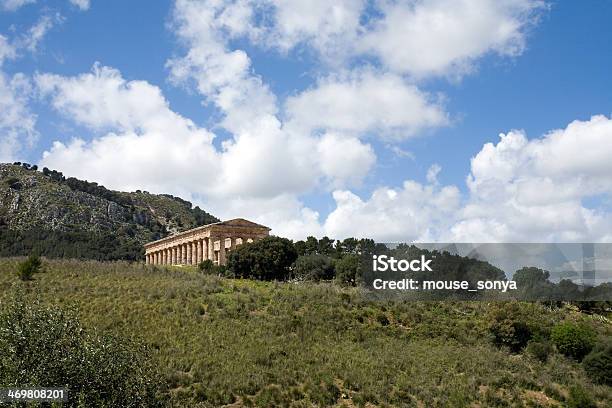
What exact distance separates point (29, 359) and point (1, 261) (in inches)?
1496

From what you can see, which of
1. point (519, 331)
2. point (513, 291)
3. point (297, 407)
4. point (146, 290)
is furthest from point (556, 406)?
point (146, 290)

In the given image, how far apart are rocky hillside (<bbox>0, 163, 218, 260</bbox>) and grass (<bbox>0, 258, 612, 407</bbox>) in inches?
2401

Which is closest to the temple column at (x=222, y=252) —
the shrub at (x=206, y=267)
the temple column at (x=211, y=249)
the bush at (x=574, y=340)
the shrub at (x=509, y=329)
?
the temple column at (x=211, y=249)

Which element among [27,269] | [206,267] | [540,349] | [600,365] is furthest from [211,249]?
[600,365]

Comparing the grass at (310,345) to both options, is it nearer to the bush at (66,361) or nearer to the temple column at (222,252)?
the bush at (66,361)

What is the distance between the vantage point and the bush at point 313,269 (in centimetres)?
6619

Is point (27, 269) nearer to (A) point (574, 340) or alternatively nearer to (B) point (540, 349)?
(B) point (540, 349)

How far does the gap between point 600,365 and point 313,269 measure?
35179 millimetres

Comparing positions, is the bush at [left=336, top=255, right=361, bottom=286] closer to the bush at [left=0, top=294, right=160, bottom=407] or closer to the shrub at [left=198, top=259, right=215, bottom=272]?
the shrub at [left=198, top=259, right=215, bottom=272]

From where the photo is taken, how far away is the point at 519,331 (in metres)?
39.6

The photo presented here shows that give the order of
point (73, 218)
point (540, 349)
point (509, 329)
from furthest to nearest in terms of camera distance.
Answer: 1. point (73, 218)
2. point (509, 329)
3. point (540, 349)

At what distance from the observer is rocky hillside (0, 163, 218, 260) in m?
105

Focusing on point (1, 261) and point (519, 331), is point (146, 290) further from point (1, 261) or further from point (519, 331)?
point (519, 331)

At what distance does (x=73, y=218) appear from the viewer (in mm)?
127812
